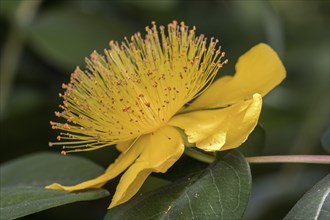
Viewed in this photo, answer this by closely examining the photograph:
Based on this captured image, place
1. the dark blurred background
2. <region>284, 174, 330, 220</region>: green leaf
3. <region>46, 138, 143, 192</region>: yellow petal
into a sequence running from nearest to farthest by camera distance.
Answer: <region>284, 174, 330, 220</region>: green leaf, <region>46, 138, 143, 192</region>: yellow petal, the dark blurred background

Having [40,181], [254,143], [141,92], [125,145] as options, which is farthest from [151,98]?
[40,181]

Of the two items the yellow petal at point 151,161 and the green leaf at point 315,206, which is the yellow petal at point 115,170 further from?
the green leaf at point 315,206

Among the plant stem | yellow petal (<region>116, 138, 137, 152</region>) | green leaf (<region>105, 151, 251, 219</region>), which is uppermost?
yellow petal (<region>116, 138, 137, 152</region>)

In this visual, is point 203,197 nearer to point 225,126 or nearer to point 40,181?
point 225,126

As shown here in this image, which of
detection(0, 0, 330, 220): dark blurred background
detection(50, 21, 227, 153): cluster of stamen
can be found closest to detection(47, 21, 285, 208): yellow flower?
detection(50, 21, 227, 153): cluster of stamen

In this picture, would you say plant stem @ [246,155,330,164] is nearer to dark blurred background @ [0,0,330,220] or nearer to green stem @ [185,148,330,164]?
green stem @ [185,148,330,164]
